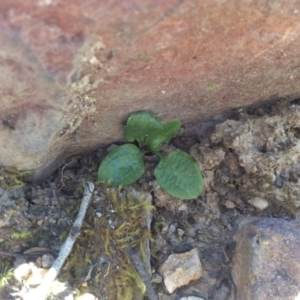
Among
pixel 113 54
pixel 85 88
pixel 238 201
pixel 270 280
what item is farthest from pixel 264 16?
pixel 270 280

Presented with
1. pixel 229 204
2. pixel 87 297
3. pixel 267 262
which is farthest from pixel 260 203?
pixel 87 297

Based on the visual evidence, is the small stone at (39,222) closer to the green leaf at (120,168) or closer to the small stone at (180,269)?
the green leaf at (120,168)

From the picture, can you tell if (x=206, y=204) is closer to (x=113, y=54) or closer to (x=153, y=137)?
(x=153, y=137)

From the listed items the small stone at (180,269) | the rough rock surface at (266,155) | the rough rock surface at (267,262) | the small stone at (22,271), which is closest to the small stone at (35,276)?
the small stone at (22,271)

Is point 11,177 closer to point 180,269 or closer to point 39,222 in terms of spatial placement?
point 39,222

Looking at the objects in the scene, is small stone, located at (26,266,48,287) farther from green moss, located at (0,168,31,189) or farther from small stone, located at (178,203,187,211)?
small stone, located at (178,203,187,211)

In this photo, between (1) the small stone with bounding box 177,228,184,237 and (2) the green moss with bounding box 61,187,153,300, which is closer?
(2) the green moss with bounding box 61,187,153,300

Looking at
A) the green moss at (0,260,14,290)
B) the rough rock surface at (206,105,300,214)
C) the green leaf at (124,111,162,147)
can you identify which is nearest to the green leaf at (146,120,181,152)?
the green leaf at (124,111,162,147)
